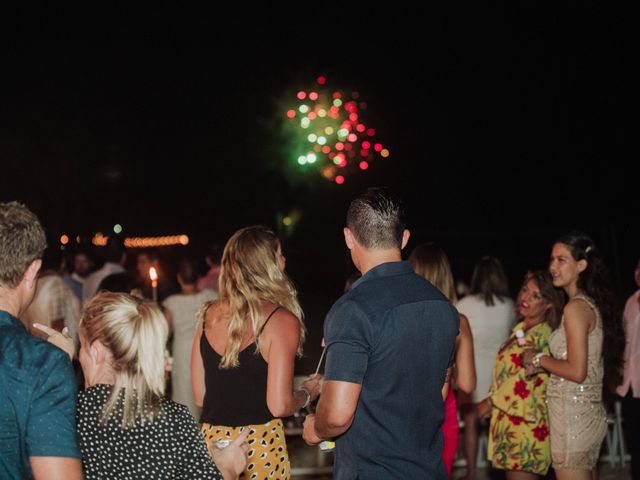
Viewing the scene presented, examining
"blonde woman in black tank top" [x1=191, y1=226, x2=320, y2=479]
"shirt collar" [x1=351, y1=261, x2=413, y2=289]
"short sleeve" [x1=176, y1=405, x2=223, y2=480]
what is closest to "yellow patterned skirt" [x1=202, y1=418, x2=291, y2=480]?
"blonde woman in black tank top" [x1=191, y1=226, x2=320, y2=479]

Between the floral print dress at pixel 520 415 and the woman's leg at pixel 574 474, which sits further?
the floral print dress at pixel 520 415

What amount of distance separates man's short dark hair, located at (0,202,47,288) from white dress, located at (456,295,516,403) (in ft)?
15.4

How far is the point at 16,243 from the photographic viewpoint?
2064mm

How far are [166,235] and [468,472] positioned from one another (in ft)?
90.6

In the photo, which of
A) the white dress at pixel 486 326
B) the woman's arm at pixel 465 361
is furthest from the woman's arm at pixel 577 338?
the white dress at pixel 486 326

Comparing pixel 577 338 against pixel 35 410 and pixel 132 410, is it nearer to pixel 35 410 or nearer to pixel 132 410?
pixel 132 410

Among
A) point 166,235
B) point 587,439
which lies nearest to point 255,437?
point 587,439

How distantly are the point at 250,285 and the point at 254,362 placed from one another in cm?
38

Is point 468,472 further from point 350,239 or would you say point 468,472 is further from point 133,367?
point 133,367

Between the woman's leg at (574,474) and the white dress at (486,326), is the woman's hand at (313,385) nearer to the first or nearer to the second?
the woman's leg at (574,474)

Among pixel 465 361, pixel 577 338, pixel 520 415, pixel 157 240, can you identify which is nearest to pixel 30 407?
pixel 465 361

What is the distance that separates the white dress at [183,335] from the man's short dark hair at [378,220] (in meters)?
4.07

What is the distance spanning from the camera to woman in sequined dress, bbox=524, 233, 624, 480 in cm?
445

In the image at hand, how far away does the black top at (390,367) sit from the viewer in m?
2.62
